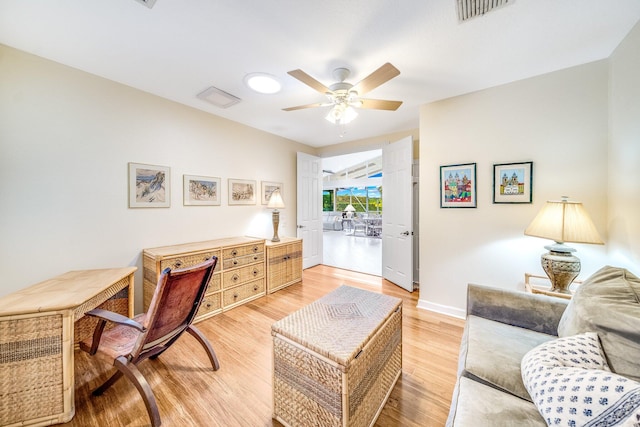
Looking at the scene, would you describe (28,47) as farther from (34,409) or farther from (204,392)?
(204,392)

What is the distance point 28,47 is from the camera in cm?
185

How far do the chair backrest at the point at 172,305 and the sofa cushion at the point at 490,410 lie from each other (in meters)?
1.61

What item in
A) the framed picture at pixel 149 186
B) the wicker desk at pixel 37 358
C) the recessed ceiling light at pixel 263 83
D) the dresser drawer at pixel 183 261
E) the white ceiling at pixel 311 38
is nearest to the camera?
the wicker desk at pixel 37 358

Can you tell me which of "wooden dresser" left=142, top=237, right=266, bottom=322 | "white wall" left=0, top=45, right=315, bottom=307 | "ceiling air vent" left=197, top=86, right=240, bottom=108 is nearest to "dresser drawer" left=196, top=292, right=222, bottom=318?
"wooden dresser" left=142, top=237, right=266, bottom=322

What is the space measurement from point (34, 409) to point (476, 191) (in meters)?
3.99

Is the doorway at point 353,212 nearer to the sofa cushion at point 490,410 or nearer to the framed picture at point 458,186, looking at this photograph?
the framed picture at point 458,186

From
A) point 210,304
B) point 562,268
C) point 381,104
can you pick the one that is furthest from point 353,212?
point 562,268

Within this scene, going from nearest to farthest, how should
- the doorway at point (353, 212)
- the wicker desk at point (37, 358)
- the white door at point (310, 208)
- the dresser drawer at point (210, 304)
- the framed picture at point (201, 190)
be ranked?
the wicker desk at point (37, 358) → the dresser drawer at point (210, 304) → the framed picture at point (201, 190) → the white door at point (310, 208) → the doorway at point (353, 212)

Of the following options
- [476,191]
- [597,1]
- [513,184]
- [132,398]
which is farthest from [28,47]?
[513,184]

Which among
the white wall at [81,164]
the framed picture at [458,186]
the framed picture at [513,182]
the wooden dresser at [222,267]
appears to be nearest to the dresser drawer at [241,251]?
the wooden dresser at [222,267]

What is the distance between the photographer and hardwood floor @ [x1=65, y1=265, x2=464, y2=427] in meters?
1.41

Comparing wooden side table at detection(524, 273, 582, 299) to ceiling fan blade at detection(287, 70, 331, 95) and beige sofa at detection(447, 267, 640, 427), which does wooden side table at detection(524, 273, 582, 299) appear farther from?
ceiling fan blade at detection(287, 70, 331, 95)

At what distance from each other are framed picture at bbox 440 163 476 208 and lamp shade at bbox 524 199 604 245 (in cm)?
77

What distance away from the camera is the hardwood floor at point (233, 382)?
4.63 feet
